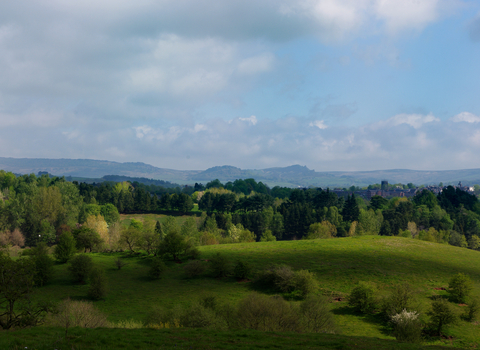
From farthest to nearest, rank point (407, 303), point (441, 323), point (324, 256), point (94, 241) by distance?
point (94, 241) → point (324, 256) → point (407, 303) → point (441, 323)

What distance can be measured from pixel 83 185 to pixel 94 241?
400 feet

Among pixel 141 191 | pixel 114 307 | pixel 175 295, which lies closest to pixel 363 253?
pixel 175 295

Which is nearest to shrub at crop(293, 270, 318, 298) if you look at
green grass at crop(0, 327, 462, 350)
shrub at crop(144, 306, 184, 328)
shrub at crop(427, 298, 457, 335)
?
shrub at crop(427, 298, 457, 335)

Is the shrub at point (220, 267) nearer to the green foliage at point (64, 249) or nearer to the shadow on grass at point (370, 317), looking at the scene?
the shadow on grass at point (370, 317)

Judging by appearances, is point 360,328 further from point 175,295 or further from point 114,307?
point 114,307

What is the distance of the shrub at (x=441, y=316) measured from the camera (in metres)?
36.5

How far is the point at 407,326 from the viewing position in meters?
34.6

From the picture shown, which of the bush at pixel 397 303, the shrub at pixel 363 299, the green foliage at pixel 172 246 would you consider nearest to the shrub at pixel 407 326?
the bush at pixel 397 303

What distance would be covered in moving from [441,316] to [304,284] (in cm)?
1985

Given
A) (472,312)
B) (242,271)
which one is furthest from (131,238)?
(472,312)

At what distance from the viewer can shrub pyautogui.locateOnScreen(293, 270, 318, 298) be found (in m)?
50.3

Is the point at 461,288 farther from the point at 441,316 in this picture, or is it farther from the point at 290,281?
the point at 290,281

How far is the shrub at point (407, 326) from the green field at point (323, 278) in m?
1.76

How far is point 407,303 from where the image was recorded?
135ft
